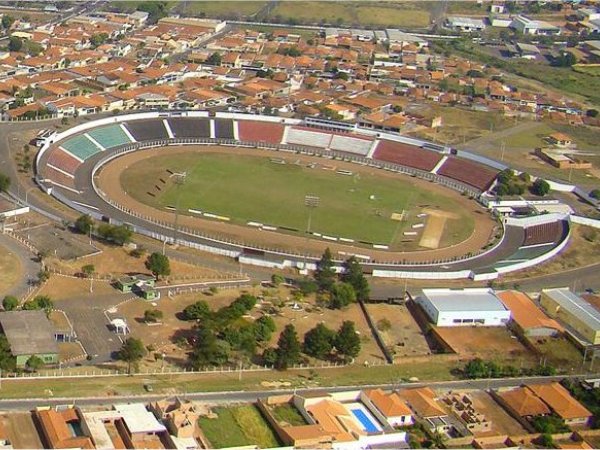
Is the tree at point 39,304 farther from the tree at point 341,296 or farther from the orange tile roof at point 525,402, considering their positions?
the orange tile roof at point 525,402

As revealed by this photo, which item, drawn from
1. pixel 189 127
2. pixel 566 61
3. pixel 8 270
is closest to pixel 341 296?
pixel 8 270

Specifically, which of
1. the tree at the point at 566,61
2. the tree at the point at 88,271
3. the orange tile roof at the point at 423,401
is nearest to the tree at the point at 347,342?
the orange tile roof at the point at 423,401

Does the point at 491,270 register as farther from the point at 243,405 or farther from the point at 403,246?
the point at 243,405

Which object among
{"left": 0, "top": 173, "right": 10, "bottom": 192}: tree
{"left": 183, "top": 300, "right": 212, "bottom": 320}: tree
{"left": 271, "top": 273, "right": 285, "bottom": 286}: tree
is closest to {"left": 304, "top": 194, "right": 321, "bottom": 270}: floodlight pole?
{"left": 271, "top": 273, "right": 285, "bottom": 286}: tree

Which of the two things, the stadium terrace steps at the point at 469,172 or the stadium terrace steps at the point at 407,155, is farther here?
the stadium terrace steps at the point at 407,155

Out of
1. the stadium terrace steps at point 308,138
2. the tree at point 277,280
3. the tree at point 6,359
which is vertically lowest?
the stadium terrace steps at point 308,138

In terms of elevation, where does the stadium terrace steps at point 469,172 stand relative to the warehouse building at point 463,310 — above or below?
below

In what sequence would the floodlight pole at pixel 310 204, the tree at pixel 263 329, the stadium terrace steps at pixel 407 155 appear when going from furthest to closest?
1. the stadium terrace steps at pixel 407 155
2. the floodlight pole at pixel 310 204
3. the tree at pixel 263 329
